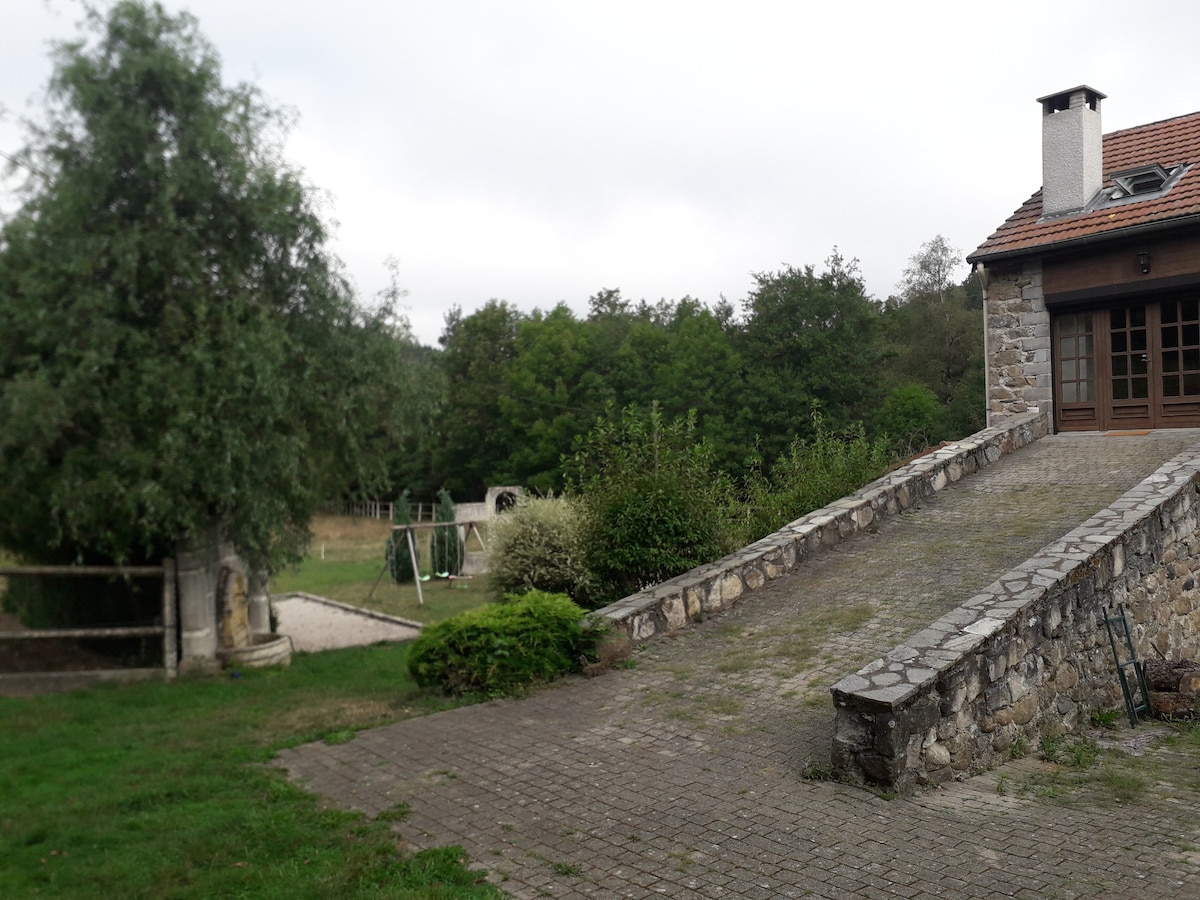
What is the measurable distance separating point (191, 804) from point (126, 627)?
511 centimetres

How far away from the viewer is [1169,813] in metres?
4.84

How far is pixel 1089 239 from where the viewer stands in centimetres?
1277

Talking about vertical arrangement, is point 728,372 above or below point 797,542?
above

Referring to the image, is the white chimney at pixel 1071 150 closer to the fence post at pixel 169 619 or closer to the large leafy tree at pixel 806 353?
the fence post at pixel 169 619

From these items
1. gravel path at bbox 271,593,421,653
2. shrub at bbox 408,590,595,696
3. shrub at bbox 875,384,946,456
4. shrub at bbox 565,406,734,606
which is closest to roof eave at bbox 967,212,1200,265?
shrub at bbox 565,406,734,606

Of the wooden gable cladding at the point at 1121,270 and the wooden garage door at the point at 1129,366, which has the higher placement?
the wooden gable cladding at the point at 1121,270

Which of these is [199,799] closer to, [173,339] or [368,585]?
[173,339]

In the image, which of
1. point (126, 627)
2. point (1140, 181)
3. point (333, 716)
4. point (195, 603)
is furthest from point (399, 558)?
point (1140, 181)

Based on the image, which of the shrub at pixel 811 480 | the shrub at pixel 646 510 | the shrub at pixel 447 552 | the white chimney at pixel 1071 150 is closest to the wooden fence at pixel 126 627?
the shrub at pixel 646 510

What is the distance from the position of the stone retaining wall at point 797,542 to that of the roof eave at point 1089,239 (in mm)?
2597

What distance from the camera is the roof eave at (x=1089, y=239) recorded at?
39.5 ft

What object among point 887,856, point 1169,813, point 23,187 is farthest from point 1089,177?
point 23,187

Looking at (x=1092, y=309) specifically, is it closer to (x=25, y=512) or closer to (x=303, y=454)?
(x=303, y=454)

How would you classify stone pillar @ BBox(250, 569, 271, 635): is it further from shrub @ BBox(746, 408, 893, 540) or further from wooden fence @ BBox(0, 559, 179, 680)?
shrub @ BBox(746, 408, 893, 540)
